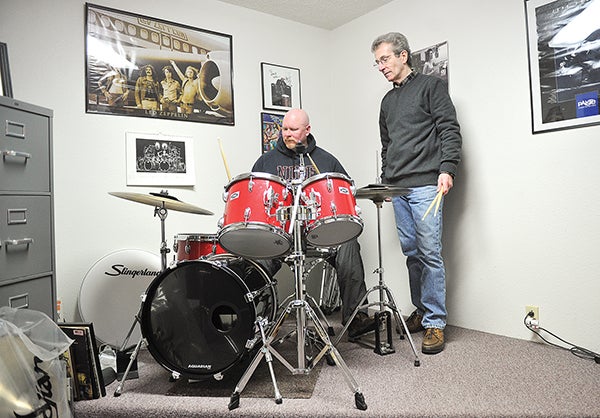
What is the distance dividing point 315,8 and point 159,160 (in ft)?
5.25

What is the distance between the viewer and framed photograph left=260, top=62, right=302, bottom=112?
332cm

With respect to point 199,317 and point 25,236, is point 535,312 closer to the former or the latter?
point 199,317

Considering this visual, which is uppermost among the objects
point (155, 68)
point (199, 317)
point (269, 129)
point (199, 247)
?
point (155, 68)

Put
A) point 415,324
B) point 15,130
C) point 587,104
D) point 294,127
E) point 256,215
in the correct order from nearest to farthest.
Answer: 1. point 256,215
2. point 15,130
3. point 587,104
4. point 415,324
5. point 294,127

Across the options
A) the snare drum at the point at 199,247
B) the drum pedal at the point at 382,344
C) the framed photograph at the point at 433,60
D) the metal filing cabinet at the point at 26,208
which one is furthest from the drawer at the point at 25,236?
the framed photograph at the point at 433,60

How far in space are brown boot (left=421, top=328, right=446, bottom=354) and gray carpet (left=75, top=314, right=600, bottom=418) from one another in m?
0.04

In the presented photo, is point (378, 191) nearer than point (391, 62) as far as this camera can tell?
Yes

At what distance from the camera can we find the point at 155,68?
9.32ft

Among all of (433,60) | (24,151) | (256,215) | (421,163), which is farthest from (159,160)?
(433,60)

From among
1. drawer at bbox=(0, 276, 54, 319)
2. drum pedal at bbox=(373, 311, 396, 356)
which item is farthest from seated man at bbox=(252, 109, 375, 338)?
drawer at bbox=(0, 276, 54, 319)

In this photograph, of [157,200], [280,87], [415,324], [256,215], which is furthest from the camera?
[280,87]

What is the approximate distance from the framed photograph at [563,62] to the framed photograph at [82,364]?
94.3 inches

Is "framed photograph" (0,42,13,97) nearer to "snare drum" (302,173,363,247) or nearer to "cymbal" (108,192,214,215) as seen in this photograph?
"cymbal" (108,192,214,215)

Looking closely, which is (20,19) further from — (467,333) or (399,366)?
(467,333)
